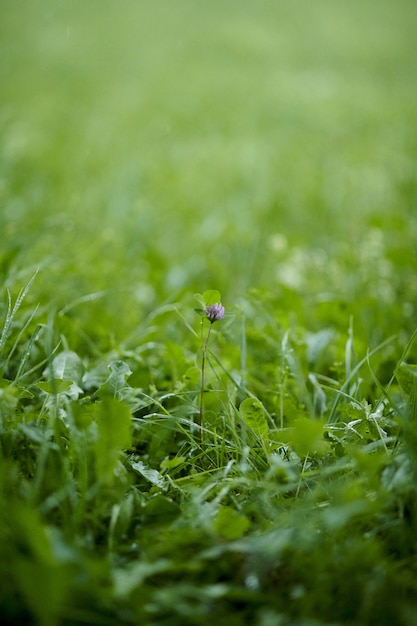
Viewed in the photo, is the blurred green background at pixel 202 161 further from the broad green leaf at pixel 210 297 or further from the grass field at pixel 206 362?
the broad green leaf at pixel 210 297

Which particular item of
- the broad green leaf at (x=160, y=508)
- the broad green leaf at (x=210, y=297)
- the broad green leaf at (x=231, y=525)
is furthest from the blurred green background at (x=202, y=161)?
the broad green leaf at (x=231, y=525)

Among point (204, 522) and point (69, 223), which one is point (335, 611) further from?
point (69, 223)

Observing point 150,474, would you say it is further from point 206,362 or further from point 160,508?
point 206,362

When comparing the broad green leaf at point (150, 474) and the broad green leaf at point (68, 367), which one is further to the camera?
the broad green leaf at point (68, 367)

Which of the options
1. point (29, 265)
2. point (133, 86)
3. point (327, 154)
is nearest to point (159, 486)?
point (29, 265)

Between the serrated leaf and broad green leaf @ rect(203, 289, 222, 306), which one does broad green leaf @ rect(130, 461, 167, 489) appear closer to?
the serrated leaf

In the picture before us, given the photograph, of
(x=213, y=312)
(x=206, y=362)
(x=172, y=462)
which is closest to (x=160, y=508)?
A: (x=172, y=462)

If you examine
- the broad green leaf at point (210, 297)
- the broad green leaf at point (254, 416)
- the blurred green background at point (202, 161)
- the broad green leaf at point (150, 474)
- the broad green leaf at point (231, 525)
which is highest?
the broad green leaf at point (210, 297)
